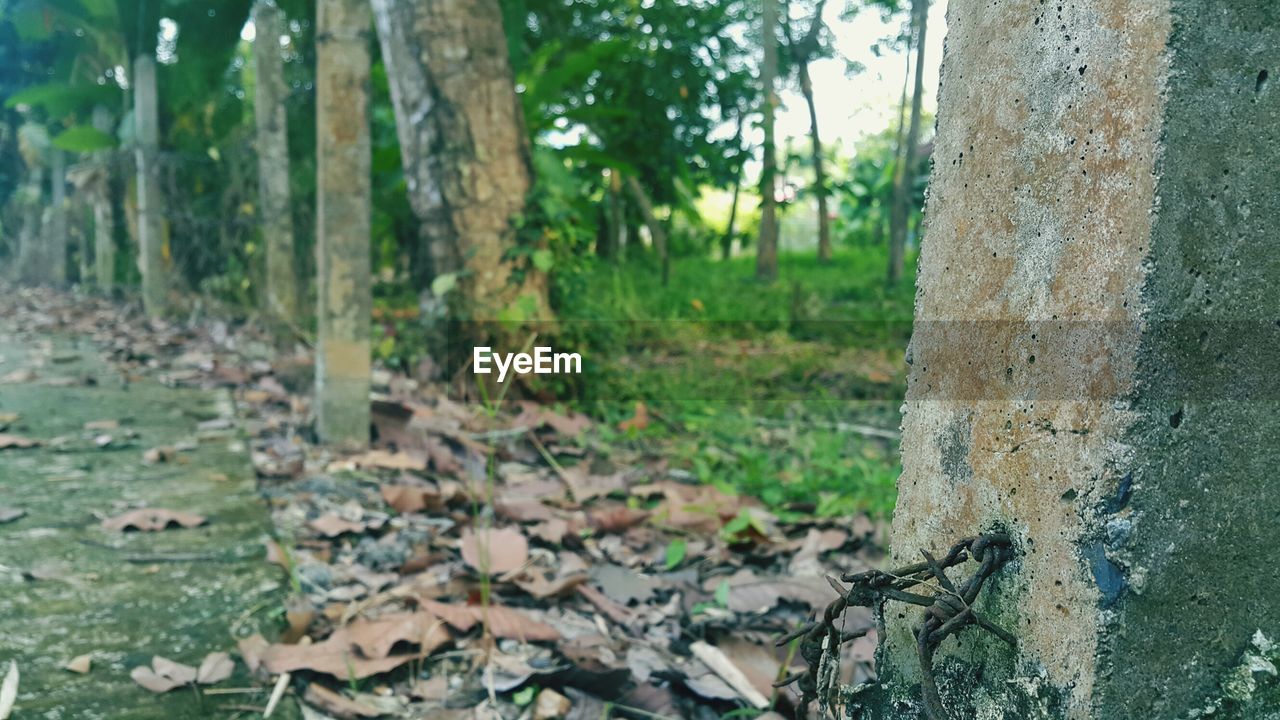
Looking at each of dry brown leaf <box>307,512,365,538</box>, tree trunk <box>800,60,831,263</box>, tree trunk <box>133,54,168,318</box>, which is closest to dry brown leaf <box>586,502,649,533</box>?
dry brown leaf <box>307,512,365,538</box>

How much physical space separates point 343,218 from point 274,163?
2.89 metres

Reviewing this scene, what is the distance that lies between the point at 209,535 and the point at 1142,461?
7.23 feet

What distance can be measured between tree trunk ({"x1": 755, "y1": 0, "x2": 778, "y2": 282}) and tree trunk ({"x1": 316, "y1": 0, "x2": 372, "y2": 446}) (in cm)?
725

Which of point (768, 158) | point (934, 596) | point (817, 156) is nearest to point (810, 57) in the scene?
point (817, 156)

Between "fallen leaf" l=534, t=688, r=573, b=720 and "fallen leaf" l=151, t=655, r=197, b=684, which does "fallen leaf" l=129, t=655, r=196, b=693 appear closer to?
"fallen leaf" l=151, t=655, r=197, b=684

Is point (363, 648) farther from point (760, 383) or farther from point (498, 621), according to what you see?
point (760, 383)

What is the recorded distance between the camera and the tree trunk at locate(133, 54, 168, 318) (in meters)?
7.38

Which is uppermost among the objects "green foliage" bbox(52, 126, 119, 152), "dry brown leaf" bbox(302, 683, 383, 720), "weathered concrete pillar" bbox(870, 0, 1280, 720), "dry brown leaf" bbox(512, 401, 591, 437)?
"green foliage" bbox(52, 126, 119, 152)

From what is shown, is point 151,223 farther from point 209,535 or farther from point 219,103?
point 209,535

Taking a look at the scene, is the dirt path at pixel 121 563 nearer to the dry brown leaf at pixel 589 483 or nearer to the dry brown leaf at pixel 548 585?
the dry brown leaf at pixel 548 585

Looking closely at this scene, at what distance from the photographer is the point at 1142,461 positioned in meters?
0.91

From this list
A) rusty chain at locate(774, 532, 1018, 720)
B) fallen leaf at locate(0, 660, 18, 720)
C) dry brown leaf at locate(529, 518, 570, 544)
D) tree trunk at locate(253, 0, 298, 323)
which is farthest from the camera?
tree trunk at locate(253, 0, 298, 323)

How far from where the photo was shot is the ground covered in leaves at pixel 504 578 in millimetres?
1756

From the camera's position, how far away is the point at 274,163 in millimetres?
5977
